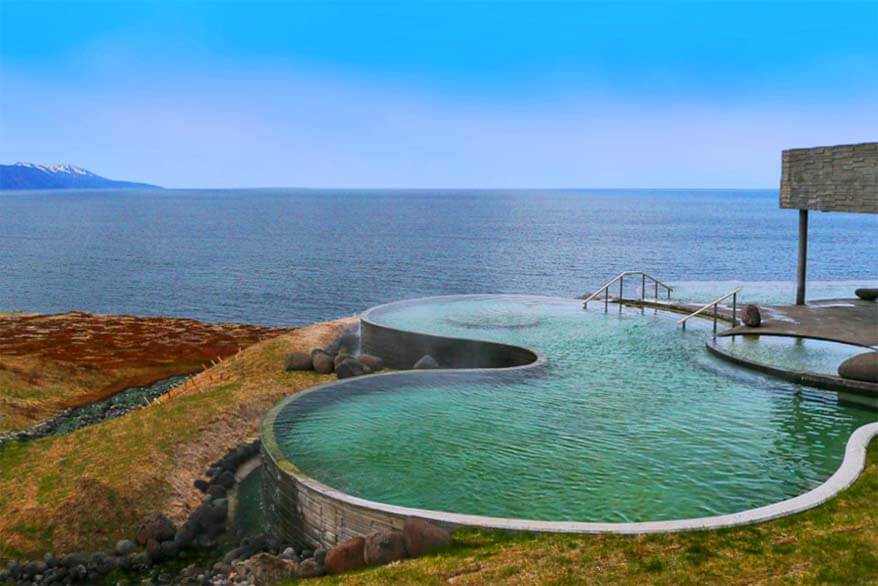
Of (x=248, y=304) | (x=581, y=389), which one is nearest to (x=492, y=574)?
(x=581, y=389)

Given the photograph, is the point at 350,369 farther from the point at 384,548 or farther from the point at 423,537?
the point at 423,537

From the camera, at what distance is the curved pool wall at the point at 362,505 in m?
10.8

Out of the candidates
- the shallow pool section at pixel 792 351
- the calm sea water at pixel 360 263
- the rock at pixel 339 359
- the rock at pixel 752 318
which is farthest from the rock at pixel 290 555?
the calm sea water at pixel 360 263

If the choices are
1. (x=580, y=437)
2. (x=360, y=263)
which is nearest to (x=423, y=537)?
(x=580, y=437)

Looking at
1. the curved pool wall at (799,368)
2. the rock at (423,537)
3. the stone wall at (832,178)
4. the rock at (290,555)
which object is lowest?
the rock at (290,555)

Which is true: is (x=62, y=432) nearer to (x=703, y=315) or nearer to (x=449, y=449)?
(x=449, y=449)

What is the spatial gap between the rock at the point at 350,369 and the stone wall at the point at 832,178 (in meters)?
16.8

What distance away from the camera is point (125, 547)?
51.2ft

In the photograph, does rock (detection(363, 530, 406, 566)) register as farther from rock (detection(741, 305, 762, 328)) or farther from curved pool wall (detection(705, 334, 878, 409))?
rock (detection(741, 305, 762, 328))

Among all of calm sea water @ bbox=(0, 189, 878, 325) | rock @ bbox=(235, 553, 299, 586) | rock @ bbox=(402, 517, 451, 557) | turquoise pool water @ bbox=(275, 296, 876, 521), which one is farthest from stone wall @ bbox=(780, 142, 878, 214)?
rock @ bbox=(235, 553, 299, 586)

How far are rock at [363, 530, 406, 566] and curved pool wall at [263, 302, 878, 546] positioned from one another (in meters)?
0.45

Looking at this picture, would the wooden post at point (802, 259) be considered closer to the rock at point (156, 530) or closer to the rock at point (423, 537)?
the rock at point (423, 537)

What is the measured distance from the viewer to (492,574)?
9797 mm

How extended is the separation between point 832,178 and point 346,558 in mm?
23031
